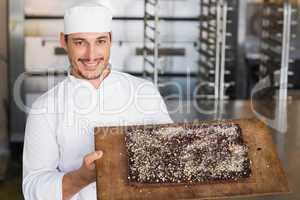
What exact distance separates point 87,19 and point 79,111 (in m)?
0.34

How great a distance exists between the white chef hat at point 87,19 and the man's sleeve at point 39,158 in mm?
321

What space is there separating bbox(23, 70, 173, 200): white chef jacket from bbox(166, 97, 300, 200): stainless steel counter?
653 mm

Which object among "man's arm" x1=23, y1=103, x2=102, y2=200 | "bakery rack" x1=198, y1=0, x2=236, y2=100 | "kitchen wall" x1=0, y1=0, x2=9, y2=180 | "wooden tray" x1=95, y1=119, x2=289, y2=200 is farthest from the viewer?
"kitchen wall" x1=0, y1=0, x2=9, y2=180

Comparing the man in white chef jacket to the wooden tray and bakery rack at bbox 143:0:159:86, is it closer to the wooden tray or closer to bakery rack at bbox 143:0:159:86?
the wooden tray

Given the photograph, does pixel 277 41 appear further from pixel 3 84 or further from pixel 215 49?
pixel 3 84

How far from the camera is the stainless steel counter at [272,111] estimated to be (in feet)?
8.71

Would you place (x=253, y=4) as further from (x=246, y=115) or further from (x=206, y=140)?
(x=206, y=140)

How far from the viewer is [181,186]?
187 cm

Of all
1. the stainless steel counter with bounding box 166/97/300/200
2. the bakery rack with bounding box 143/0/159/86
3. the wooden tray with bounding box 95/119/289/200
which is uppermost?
the bakery rack with bounding box 143/0/159/86

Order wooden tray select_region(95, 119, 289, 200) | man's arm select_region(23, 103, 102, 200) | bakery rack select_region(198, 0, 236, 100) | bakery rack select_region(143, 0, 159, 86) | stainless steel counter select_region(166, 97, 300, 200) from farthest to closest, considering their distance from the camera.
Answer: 1. bakery rack select_region(143, 0, 159, 86)
2. bakery rack select_region(198, 0, 236, 100)
3. stainless steel counter select_region(166, 97, 300, 200)
4. man's arm select_region(23, 103, 102, 200)
5. wooden tray select_region(95, 119, 289, 200)

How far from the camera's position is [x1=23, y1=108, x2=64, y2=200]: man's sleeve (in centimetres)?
203

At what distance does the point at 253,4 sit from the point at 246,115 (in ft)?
6.50

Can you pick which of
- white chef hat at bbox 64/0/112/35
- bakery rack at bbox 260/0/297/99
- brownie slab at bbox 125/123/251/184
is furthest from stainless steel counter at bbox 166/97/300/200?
white chef hat at bbox 64/0/112/35

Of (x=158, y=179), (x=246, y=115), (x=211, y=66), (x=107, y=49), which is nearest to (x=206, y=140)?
(x=158, y=179)
